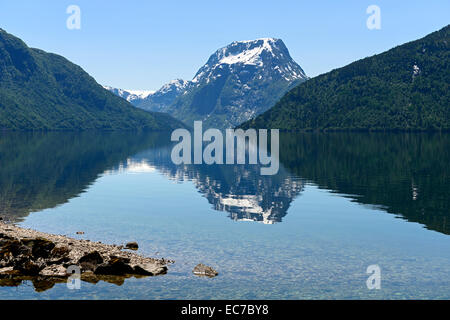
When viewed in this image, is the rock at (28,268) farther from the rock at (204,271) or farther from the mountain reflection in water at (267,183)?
the mountain reflection in water at (267,183)

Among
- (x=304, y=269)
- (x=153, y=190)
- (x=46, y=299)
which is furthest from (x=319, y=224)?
(x=153, y=190)

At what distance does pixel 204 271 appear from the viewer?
36062mm

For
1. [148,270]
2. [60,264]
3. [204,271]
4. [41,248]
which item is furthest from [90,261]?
[204,271]

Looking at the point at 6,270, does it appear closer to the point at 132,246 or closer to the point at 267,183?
the point at 132,246

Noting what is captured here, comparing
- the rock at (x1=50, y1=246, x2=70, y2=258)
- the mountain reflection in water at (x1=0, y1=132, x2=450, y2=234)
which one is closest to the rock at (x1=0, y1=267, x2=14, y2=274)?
the rock at (x1=50, y1=246, x2=70, y2=258)

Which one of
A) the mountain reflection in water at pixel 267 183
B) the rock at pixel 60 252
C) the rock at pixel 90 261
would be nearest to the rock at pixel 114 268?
the rock at pixel 90 261

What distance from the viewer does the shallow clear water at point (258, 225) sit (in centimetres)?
3319

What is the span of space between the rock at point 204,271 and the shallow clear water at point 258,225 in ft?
2.39

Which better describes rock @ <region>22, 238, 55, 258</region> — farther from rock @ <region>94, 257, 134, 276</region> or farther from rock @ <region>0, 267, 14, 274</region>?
rock @ <region>94, 257, 134, 276</region>

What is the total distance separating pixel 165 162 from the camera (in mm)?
147125

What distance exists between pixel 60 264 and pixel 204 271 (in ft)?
39.5

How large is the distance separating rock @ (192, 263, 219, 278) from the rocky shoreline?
2638 mm

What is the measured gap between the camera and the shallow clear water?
33.2 meters
